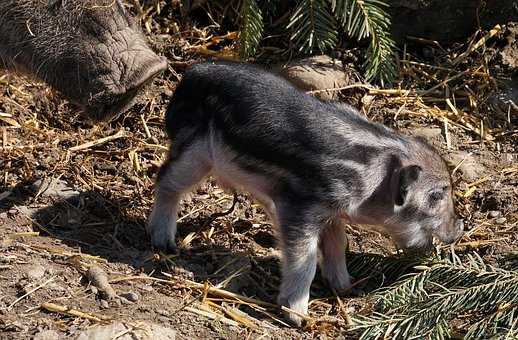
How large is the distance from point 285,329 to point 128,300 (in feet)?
2.36

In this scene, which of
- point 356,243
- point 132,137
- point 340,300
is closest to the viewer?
point 340,300

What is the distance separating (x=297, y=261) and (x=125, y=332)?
3.00ft

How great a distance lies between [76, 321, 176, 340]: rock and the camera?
4617mm

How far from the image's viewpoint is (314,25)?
7.02 meters

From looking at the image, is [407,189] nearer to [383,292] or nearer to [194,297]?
[383,292]

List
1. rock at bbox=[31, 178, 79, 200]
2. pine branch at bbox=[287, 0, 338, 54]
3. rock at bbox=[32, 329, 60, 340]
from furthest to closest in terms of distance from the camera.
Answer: pine branch at bbox=[287, 0, 338, 54] → rock at bbox=[31, 178, 79, 200] → rock at bbox=[32, 329, 60, 340]

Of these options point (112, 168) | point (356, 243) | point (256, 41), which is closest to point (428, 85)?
point (256, 41)

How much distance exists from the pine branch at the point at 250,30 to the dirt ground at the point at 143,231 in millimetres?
498

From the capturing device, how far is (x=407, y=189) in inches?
210

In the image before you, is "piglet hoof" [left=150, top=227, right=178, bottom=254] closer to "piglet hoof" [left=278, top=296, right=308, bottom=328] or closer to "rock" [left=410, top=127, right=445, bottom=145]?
"piglet hoof" [left=278, top=296, right=308, bottom=328]

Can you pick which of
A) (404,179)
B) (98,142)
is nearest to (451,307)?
(404,179)

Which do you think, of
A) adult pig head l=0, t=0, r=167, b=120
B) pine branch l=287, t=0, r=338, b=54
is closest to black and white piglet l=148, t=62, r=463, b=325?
adult pig head l=0, t=0, r=167, b=120

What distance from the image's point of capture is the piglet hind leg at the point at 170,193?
18.3 ft

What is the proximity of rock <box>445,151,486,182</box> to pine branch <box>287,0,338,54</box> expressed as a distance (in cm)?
104
